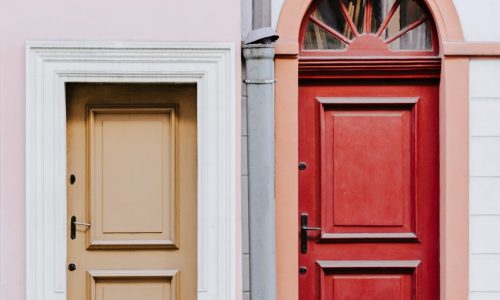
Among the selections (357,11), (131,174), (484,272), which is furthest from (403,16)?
(131,174)

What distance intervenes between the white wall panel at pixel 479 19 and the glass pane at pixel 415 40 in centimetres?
25

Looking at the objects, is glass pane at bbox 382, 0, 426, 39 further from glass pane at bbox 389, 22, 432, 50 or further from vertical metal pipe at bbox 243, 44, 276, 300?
vertical metal pipe at bbox 243, 44, 276, 300

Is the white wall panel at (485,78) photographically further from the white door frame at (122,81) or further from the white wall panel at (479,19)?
the white door frame at (122,81)

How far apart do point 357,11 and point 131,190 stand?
5.98 ft

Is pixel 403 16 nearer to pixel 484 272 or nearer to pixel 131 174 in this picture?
pixel 484 272

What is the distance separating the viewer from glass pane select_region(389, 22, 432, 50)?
521 cm

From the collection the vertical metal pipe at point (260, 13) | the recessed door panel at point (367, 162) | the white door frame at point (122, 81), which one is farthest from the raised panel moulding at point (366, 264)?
the vertical metal pipe at point (260, 13)

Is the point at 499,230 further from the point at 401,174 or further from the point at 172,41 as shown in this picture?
the point at 172,41

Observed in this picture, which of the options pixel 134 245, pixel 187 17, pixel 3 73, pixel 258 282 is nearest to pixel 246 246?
pixel 258 282

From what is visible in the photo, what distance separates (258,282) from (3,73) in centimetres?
195

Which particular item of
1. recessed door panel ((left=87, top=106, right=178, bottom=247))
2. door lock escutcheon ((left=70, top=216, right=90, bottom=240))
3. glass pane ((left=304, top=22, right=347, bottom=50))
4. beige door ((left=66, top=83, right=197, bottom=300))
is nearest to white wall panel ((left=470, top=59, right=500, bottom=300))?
glass pane ((left=304, top=22, right=347, bottom=50))

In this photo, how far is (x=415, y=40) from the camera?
17.1ft

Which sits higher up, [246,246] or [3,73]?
[3,73]

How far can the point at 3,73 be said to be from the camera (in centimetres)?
479
